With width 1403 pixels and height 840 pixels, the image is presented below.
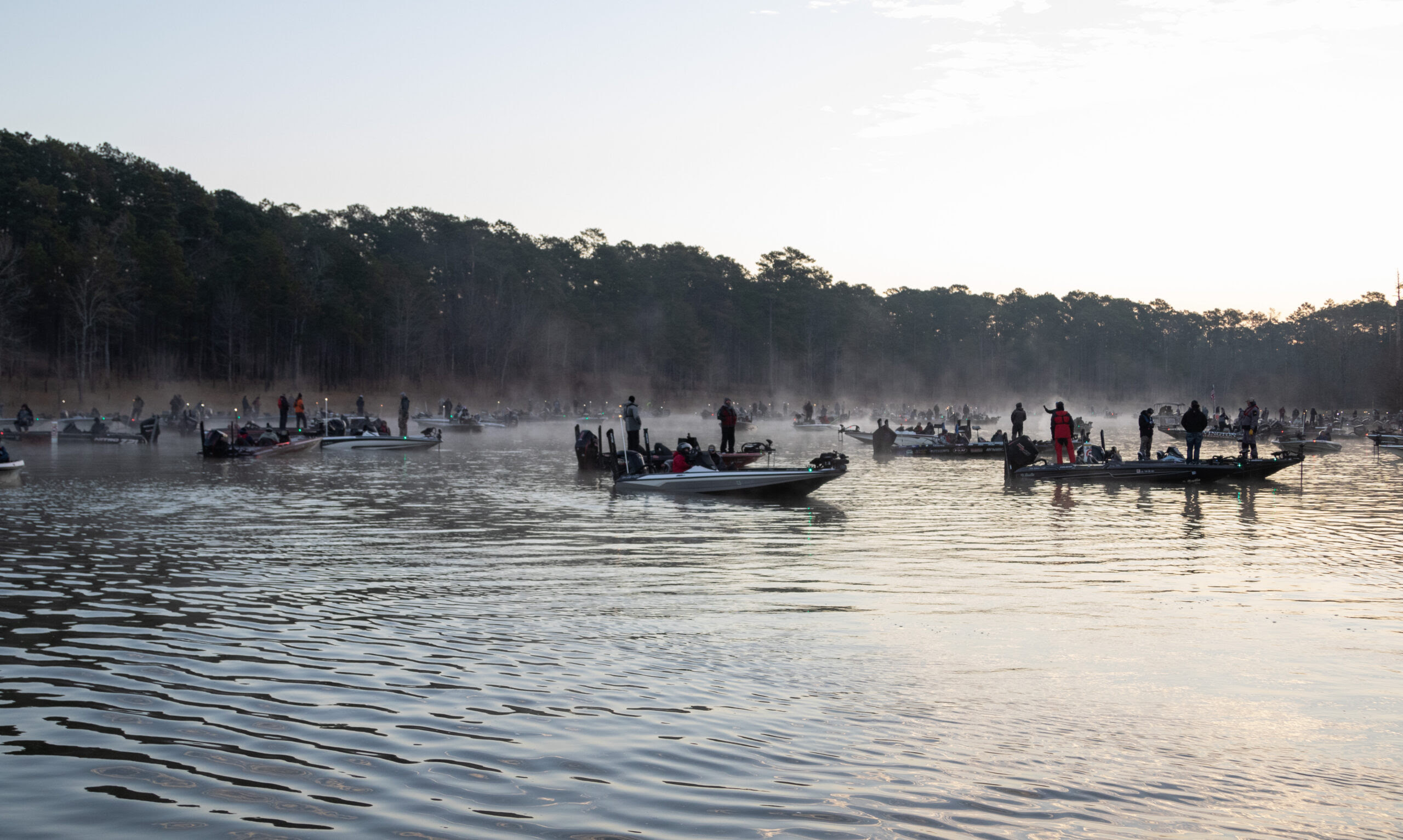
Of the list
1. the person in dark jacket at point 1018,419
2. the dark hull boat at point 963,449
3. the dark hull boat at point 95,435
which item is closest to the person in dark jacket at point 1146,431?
the person in dark jacket at point 1018,419

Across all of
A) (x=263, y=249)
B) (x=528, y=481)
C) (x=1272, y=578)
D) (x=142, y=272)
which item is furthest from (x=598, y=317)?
(x=1272, y=578)

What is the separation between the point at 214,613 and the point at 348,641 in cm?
235

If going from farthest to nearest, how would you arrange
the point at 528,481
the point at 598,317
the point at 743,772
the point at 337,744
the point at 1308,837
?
1. the point at 598,317
2. the point at 528,481
3. the point at 337,744
4. the point at 743,772
5. the point at 1308,837

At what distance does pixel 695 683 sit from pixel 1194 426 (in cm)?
2960

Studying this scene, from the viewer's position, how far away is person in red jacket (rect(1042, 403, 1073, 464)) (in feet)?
117

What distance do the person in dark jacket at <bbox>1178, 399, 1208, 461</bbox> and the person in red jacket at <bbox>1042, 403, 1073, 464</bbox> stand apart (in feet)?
11.7

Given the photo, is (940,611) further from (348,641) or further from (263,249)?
(263,249)

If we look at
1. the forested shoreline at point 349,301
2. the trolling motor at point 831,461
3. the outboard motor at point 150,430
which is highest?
the forested shoreline at point 349,301

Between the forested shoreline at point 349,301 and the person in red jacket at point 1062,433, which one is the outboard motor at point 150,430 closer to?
the forested shoreline at point 349,301

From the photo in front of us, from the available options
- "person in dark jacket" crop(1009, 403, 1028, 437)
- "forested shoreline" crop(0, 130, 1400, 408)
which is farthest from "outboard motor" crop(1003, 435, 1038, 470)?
"forested shoreline" crop(0, 130, 1400, 408)

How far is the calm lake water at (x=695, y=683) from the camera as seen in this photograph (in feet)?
19.9

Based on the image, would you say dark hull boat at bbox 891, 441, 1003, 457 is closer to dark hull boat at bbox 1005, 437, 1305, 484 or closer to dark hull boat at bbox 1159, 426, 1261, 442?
dark hull boat at bbox 1159, 426, 1261, 442

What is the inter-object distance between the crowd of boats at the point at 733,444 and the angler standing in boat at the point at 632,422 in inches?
4.4

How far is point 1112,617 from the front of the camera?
475 inches
